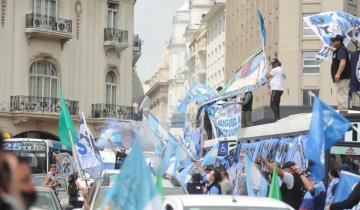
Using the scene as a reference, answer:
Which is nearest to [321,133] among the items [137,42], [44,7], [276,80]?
[276,80]

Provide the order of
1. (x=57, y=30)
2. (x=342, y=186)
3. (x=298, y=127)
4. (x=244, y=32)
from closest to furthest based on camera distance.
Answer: (x=342, y=186) < (x=298, y=127) < (x=57, y=30) < (x=244, y=32)

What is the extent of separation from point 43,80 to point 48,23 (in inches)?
117

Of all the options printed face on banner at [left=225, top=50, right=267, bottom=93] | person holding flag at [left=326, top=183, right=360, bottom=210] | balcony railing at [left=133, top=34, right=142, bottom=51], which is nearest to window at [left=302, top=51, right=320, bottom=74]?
balcony railing at [left=133, top=34, right=142, bottom=51]

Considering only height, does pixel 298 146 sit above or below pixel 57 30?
below

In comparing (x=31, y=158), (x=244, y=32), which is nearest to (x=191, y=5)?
(x=244, y=32)

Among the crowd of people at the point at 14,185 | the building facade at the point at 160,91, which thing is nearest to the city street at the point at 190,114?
the crowd of people at the point at 14,185

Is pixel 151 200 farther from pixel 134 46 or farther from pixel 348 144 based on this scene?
pixel 134 46

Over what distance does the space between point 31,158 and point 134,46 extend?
19.5m

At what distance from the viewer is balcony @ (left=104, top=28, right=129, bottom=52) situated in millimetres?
49469

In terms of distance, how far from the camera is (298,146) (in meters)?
14.2

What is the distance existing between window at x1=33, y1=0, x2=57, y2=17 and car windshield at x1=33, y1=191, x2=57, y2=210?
1346 inches

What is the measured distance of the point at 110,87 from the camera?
50312 millimetres

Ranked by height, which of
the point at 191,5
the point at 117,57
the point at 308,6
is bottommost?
the point at 117,57

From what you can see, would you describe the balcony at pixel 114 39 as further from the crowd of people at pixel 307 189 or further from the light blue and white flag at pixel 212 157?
the crowd of people at pixel 307 189
